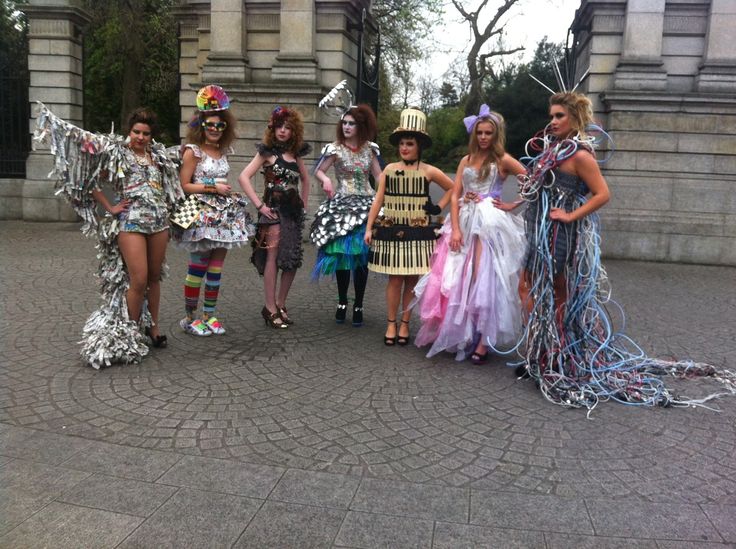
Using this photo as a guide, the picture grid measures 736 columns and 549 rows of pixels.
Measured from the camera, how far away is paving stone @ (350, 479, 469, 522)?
119 inches

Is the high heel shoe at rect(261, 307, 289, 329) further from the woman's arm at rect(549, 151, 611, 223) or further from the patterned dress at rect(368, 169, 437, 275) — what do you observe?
the woman's arm at rect(549, 151, 611, 223)

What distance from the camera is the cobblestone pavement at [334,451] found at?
2.90m

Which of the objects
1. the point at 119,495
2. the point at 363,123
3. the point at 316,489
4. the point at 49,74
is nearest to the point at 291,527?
the point at 316,489

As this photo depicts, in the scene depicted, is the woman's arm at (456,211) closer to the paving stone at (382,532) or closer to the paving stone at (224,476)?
the paving stone at (224,476)

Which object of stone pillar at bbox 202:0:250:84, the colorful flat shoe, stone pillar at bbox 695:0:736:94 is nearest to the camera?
the colorful flat shoe

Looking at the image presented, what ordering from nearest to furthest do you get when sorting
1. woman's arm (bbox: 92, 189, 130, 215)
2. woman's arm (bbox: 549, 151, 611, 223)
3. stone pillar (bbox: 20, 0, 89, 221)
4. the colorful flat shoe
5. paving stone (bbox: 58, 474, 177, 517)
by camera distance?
paving stone (bbox: 58, 474, 177, 517)
woman's arm (bbox: 549, 151, 611, 223)
woman's arm (bbox: 92, 189, 130, 215)
the colorful flat shoe
stone pillar (bbox: 20, 0, 89, 221)

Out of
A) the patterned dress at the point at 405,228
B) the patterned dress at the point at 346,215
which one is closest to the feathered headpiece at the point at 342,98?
the patterned dress at the point at 346,215

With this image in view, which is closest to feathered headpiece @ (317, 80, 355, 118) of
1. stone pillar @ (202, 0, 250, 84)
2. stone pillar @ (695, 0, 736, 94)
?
stone pillar @ (202, 0, 250, 84)

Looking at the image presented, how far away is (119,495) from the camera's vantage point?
3.11 m

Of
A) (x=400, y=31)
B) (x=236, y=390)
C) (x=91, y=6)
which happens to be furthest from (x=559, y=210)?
(x=400, y=31)

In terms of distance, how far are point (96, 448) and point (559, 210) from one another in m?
3.46

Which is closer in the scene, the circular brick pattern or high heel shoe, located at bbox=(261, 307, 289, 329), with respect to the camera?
the circular brick pattern

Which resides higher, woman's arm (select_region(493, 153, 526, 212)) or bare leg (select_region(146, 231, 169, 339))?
woman's arm (select_region(493, 153, 526, 212))

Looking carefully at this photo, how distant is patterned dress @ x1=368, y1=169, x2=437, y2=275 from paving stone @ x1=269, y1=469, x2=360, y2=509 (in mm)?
2616
